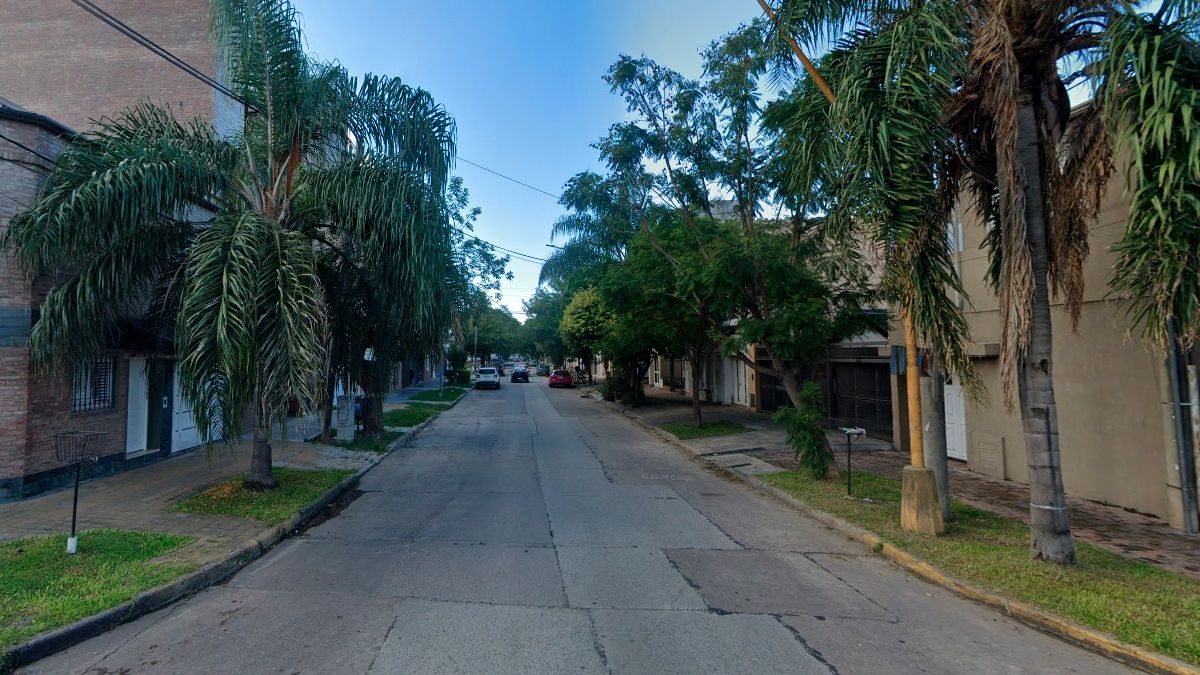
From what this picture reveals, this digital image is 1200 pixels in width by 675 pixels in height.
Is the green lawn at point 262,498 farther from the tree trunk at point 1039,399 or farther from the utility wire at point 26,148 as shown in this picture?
the tree trunk at point 1039,399

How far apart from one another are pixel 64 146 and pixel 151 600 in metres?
7.83

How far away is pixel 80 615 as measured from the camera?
15.7 ft

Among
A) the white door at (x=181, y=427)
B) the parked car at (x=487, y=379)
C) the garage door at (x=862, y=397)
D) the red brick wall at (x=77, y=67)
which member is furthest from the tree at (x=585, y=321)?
the white door at (x=181, y=427)

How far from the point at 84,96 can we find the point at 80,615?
16.8 metres

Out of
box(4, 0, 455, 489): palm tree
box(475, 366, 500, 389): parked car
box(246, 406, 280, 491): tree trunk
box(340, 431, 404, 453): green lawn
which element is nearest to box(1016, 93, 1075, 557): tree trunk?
box(4, 0, 455, 489): palm tree

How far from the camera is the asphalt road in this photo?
170 inches

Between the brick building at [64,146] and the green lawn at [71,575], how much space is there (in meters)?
2.04

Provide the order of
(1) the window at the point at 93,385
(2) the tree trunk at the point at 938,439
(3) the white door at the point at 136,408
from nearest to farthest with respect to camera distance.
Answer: (2) the tree trunk at the point at 938,439
(1) the window at the point at 93,385
(3) the white door at the point at 136,408

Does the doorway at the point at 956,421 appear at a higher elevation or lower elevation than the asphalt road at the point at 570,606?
higher

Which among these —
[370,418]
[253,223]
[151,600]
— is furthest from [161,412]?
[151,600]

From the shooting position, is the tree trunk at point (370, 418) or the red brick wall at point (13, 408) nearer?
the red brick wall at point (13, 408)

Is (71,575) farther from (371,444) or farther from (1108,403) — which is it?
(1108,403)

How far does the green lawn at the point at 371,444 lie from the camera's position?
14.7 m

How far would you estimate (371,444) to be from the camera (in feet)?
50.0
